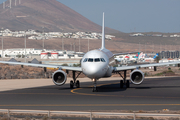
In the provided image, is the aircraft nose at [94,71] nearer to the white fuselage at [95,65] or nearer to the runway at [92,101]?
the white fuselage at [95,65]

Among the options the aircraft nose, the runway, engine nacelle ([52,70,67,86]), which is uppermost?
the aircraft nose

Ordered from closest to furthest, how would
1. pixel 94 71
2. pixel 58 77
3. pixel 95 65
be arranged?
pixel 94 71 < pixel 95 65 < pixel 58 77

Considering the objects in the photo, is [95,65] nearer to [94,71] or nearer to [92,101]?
[94,71]

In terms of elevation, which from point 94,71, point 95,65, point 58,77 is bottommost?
point 58,77

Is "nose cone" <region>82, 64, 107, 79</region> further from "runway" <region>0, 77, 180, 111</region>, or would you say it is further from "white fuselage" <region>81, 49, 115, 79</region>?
"runway" <region>0, 77, 180, 111</region>

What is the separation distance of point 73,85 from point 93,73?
282 inches

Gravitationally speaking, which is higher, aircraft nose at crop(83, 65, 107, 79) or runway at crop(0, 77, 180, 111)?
aircraft nose at crop(83, 65, 107, 79)

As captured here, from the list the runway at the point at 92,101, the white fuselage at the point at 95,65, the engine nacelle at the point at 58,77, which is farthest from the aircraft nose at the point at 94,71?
the engine nacelle at the point at 58,77

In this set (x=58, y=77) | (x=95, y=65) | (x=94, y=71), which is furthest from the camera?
(x=58, y=77)

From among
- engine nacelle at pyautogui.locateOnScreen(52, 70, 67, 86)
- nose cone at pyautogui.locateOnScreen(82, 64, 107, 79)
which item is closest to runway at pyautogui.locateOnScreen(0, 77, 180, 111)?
nose cone at pyautogui.locateOnScreen(82, 64, 107, 79)

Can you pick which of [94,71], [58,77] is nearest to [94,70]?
[94,71]

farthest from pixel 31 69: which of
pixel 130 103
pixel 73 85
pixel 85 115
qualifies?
pixel 85 115

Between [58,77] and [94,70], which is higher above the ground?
[94,70]

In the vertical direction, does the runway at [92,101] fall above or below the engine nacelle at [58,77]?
below
